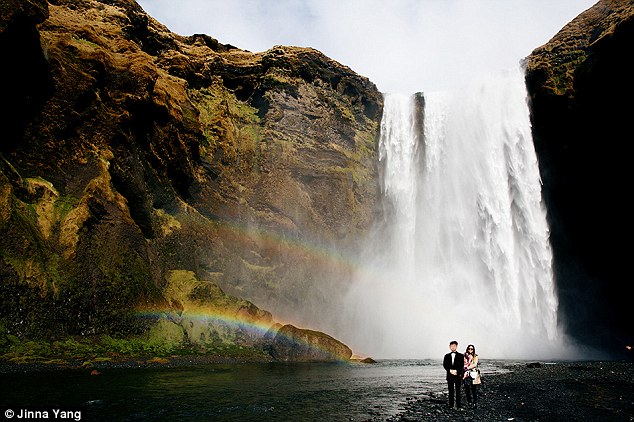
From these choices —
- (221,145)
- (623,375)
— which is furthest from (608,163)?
(221,145)

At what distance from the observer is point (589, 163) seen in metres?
45.2

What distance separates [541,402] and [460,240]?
131 ft

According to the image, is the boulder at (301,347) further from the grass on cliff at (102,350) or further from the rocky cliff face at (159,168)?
the rocky cliff face at (159,168)

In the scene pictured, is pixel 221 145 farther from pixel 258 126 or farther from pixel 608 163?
pixel 608 163

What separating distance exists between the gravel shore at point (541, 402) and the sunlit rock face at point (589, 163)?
2894cm

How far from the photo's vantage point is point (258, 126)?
56.2 meters

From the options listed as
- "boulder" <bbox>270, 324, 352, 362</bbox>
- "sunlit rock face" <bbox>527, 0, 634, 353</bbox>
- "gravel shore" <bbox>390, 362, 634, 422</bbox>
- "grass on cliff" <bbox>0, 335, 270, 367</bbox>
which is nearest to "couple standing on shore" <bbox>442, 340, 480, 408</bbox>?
"gravel shore" <bbox>390, 362, 634, 422</bbox>

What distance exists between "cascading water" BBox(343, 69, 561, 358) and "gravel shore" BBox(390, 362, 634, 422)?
25.8 meters

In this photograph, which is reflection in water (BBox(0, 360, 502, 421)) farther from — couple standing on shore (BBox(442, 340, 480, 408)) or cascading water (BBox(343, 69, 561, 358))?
cascading water (BBox(343, 69, 561, 358))

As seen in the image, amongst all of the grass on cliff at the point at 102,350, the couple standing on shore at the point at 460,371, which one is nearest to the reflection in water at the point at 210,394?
the couple standing on shore at the point at 460,371

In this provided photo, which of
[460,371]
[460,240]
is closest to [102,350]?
[460,371]

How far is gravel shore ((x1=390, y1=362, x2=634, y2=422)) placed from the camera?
459 inches

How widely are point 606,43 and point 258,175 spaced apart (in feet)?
130

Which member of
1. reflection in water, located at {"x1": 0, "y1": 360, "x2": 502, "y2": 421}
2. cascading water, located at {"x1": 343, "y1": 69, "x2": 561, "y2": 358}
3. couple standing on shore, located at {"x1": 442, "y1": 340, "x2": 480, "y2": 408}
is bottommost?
reflection in water, located at {"x1": 0, "y1": 360, "x2": 502, "y2": 421}
